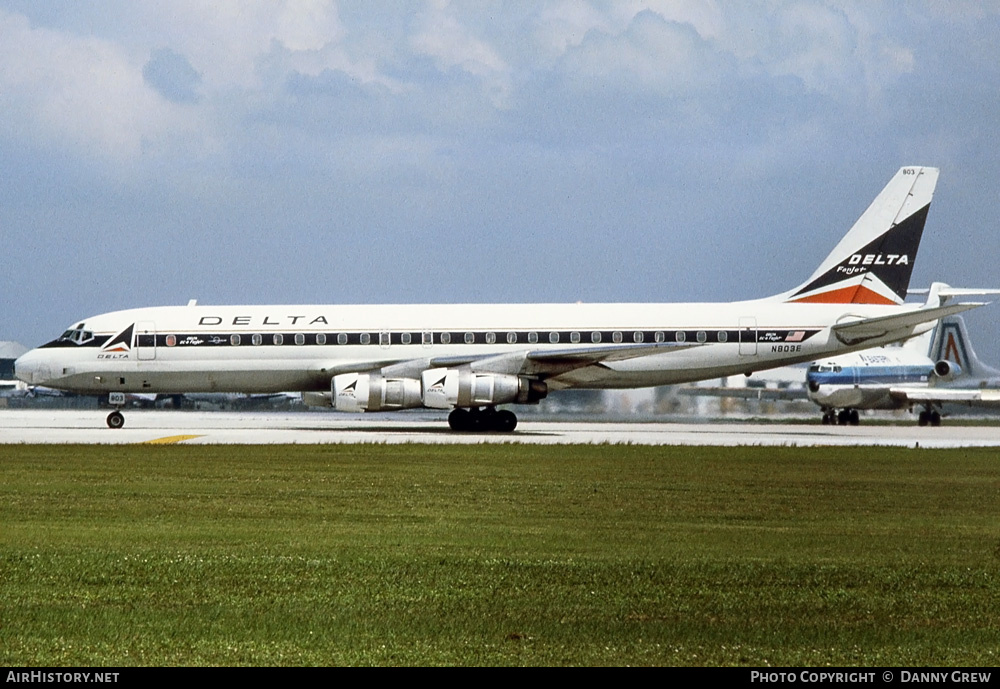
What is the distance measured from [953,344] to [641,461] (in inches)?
1730

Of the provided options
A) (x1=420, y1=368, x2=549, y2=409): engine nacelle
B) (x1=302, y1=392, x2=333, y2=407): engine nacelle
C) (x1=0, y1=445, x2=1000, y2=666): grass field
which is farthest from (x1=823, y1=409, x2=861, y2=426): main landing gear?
(x1=0, y1=445, x2=1000, y2=666): grass field

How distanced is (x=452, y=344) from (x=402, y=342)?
1.44 m

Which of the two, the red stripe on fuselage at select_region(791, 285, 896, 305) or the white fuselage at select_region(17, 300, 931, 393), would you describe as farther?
the red stripe on fuselage at select_region(791, 285, 896, 305)

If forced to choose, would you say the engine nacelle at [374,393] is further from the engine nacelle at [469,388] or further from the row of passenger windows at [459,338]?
the row of passenger windows at [459,338]

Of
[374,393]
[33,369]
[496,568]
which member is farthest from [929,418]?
[496,568]

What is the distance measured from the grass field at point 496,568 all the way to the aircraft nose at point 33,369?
17715 mm

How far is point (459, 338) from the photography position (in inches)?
1441

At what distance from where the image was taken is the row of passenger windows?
36406mm

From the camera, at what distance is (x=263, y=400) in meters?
69.2

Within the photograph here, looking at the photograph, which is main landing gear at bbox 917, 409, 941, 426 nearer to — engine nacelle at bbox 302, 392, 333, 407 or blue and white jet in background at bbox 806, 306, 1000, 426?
blue and white jet in background at bbox 806, 306, 1000, 426

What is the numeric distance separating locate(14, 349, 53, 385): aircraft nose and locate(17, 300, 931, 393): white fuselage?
0.03 meters

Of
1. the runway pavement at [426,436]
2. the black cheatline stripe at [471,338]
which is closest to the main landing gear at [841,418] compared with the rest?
the runway pavement at [426,436]

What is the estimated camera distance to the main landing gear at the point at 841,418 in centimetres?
4918

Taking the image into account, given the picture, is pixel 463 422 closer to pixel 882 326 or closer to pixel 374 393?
pixel 374 393
